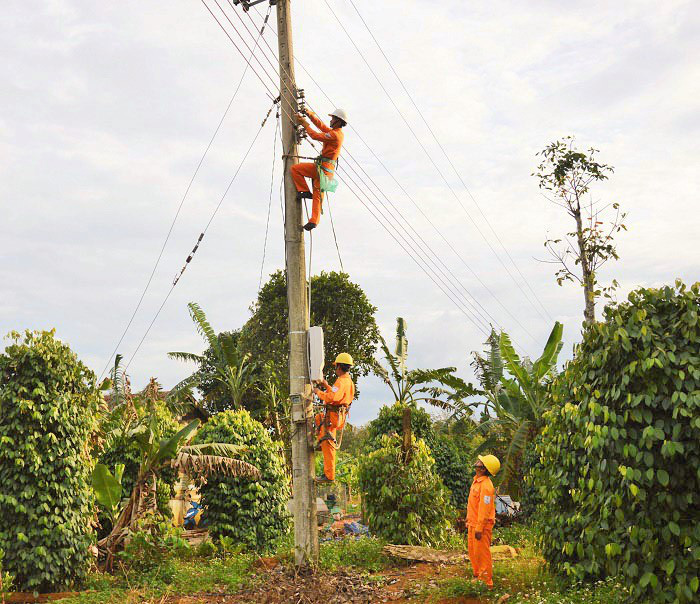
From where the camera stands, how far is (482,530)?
9.56 meters

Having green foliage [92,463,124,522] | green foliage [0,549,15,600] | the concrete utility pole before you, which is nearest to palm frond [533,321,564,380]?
the concrete utility pole

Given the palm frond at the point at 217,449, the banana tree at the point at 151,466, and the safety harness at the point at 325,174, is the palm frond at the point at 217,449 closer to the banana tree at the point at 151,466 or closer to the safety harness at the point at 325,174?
the banana tree at the point at 151,466

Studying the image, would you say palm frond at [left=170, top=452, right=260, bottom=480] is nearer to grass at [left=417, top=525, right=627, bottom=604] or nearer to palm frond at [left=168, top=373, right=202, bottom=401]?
grass at [left=417, top=525, right=627, bottom=604]

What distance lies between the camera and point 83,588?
33.9 ft

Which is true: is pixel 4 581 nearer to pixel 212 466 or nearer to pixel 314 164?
pixel 212 466

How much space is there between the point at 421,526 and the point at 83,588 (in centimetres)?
553

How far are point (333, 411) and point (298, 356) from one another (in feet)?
3.06

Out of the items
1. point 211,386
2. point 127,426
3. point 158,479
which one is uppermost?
point 211,386

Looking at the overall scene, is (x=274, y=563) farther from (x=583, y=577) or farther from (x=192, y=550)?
(x=583, y=577)

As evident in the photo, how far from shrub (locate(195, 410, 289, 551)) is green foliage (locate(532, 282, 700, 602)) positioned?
818 cm

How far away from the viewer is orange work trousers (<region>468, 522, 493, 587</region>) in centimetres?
945

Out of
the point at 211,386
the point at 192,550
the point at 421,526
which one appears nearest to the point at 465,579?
Answer: the point at 421,526

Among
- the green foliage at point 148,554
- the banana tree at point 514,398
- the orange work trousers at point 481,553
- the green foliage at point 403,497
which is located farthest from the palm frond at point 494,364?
the green foliage at point 148,554

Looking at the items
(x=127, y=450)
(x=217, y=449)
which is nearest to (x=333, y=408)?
(x=217, y=449)
